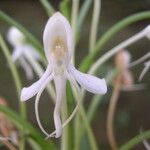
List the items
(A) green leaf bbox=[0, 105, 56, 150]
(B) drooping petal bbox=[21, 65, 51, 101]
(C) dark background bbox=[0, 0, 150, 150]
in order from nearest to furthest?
(B) drooping petal bbox=[21, 65, 51, 101]
(A) green leaf bbox=[0, 105, 56, 150]
(C) dark background bbox=[0, 0, 150, 150]

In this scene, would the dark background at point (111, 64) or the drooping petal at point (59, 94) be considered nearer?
the drooping petal at point (59, 94)

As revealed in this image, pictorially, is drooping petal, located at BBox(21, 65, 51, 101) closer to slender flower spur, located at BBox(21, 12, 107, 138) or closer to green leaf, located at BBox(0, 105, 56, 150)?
slender flower spur, located at BBox(21, 12, 107, 138)

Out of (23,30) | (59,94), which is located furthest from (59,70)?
(23,30)

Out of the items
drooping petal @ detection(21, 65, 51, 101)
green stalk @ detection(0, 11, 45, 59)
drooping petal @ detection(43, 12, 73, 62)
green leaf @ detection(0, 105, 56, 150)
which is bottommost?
green leaf @ detection(0, 105, 56, 150)

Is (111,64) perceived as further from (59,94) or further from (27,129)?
(59,94)

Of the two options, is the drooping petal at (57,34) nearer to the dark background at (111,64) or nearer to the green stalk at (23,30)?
the green stalk at (23,30)

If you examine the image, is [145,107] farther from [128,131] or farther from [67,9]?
[67,9]

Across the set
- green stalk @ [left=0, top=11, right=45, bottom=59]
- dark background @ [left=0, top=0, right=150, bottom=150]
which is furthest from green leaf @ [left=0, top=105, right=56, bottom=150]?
dark background @ [left=0, top=0, right=150, bottom=150]

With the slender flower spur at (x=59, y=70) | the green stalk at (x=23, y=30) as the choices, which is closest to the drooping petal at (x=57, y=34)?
the slender flower spur at (x=59, y=70)
